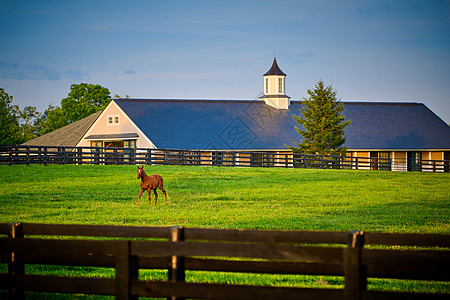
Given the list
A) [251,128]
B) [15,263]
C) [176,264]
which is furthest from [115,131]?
[176,264]

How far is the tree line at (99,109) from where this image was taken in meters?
45.0

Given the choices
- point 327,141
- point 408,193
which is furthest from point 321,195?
point 327,141

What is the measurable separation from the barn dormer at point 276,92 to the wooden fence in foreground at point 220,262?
159ft

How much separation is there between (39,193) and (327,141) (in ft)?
89.2

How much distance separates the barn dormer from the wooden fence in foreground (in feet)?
159

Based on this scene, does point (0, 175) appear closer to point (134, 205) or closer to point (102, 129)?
point (134, 205)

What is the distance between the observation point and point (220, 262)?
6.58m

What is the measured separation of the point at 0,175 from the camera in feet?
97.7

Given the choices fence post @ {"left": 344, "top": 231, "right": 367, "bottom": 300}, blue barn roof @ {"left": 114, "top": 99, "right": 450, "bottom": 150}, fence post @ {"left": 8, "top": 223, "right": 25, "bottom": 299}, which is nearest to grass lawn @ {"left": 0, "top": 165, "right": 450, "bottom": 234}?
fence post @ {"left": 8, "top": 223, "right": 25, "bottom": 299}

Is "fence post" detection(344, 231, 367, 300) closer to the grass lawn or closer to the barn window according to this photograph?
the grass lawn

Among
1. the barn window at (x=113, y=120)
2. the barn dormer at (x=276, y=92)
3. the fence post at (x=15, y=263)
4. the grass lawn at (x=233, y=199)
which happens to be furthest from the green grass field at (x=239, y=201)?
the barn dormer at (x=276, y=92)

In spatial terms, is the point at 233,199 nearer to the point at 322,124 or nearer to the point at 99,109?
the point at 322,124

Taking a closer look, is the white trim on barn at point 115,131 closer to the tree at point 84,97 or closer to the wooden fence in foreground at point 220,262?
the tree at point 84,97

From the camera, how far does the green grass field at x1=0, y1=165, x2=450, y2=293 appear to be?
587 inches
